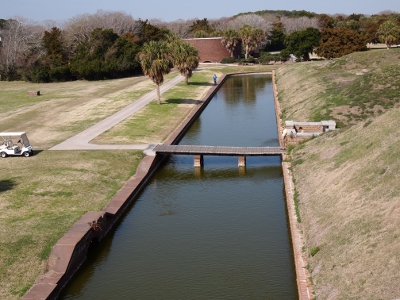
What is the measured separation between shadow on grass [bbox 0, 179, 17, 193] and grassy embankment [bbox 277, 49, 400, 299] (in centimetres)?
1211

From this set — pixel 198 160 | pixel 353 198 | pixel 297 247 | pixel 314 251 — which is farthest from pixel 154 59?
pixel 314 251

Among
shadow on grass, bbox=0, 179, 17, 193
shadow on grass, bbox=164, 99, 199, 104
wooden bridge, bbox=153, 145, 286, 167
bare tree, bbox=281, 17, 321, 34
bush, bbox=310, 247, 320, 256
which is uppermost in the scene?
bare tree, bbox=281, 17, 321, 34

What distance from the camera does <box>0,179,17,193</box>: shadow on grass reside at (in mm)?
22031

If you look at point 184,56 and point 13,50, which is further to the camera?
point 13,50

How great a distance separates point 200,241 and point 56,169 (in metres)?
9.65

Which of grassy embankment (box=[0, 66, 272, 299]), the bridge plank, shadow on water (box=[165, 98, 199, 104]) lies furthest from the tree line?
the bridge plank

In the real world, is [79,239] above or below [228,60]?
below

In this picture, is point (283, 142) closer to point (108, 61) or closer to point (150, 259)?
point (150, 259)

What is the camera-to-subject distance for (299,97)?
41312 mm

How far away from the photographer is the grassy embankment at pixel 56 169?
16.5 meters

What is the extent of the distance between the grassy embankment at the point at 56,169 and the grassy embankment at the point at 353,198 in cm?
815

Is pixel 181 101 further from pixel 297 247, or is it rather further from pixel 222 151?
pixel 297 247

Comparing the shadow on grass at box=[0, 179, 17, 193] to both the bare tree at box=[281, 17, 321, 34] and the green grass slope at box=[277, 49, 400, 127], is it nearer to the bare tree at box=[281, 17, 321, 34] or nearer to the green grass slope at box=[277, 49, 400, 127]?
the green grass slope at box=[277, 49, 400, 127]

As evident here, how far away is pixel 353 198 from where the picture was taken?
56.1 ft
